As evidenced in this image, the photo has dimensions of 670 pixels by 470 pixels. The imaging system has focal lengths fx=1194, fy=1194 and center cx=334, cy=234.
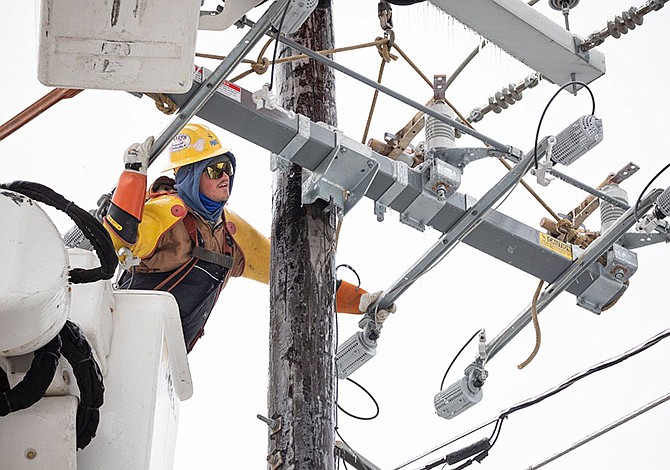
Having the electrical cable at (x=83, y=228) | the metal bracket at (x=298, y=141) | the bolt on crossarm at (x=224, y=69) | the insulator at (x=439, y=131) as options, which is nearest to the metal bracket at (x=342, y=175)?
the metal bracket at (x=298, y=141)

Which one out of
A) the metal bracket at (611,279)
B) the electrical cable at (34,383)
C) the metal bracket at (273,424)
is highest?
the metal bracket at (611,279)

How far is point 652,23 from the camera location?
41.8 ft

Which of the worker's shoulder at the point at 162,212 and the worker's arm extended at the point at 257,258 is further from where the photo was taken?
the worker's arm extended at the point at 257,258

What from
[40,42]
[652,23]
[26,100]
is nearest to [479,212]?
[40,42]

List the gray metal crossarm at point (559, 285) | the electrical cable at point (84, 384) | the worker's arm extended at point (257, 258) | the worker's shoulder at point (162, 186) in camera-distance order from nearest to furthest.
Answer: the electrical cable at point (84, 384) < the gray metal crossarm at point (559, 285) < the worker's shoulder at point (162, 186) < the worker's arm extended at point (257, 258)

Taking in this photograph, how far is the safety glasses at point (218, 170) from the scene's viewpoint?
6.15 metres

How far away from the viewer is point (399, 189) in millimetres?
5617

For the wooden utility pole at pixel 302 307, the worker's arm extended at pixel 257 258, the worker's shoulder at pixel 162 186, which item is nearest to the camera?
the wooden utility pole at pixel 302 307

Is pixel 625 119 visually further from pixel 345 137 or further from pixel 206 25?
pixel 206 25

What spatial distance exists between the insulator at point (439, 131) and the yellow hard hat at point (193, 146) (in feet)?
3.67

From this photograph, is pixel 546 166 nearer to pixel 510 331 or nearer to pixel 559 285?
pixel 559 285

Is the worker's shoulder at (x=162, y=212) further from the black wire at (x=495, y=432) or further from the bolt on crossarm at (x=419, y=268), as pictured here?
the black wire at (x=495, y=432)

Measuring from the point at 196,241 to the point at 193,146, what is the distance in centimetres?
51

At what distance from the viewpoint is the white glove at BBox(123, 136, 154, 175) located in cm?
526
